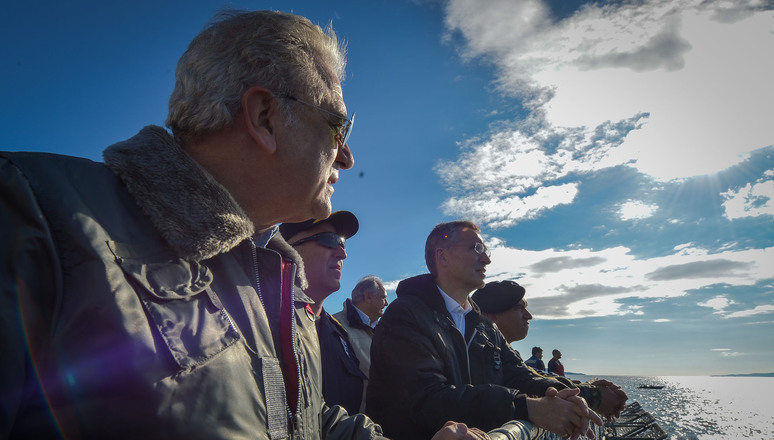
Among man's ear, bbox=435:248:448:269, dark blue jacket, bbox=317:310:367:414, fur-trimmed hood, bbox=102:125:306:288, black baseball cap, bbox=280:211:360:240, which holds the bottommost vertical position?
dark blue jacket, bbox=317:310:367:414

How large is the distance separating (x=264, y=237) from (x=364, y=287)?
4.76 metres

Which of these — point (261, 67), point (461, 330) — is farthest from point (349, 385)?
point (261, 67)

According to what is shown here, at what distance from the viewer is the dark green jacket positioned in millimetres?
965

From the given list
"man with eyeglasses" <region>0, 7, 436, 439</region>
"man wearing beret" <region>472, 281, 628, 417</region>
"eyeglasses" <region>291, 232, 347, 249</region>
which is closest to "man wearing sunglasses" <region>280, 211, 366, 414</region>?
"eyeglasses" <region>291, 232, 347, 249</region>

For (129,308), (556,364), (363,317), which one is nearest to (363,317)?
(363,317)

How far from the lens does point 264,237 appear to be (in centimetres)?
200

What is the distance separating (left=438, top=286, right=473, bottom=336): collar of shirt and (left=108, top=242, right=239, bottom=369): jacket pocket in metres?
3.16

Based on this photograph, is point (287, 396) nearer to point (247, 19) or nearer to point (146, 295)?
point (146, 295)

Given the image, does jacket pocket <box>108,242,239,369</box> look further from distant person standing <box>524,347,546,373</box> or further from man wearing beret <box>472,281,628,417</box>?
distant person standing <box>524,347,546,373</box>

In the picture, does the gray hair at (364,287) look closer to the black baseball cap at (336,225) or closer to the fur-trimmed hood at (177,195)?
the black baseball cap at (336,225)

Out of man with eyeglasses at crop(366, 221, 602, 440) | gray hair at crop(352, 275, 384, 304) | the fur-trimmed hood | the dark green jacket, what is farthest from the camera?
gray hair at crop(352, 275, 384, 304)

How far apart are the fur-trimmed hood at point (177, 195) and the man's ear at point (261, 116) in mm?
320

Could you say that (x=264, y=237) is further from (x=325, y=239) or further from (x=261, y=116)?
(x=325, y=239)

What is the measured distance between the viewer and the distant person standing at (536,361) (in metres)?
9.80
